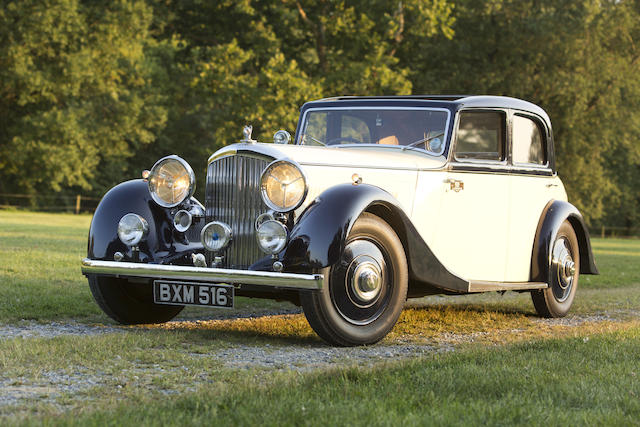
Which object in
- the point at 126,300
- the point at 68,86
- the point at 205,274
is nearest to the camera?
the point at 205,274

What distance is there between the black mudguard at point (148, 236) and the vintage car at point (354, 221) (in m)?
0.01

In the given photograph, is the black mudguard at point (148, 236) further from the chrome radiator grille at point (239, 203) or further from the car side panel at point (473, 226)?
the car side panel at point (473, 226)

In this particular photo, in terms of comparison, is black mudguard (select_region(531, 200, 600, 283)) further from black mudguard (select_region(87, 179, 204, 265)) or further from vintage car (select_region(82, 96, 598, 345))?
black mudguard (select_region(87, 179, 204, 265))

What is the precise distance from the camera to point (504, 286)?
741 centimetres

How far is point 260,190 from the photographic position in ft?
20.0

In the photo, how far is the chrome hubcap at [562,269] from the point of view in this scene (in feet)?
26.8

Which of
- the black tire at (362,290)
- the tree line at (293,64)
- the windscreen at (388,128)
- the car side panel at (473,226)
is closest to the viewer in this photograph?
the black tire at (362,290)

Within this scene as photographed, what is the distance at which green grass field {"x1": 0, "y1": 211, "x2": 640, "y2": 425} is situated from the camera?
3662 mm

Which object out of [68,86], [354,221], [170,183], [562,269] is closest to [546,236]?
[562,269]

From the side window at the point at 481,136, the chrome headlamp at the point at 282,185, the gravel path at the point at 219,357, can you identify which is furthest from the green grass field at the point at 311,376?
the side window at the point at 481,136

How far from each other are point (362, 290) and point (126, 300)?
2047 mm

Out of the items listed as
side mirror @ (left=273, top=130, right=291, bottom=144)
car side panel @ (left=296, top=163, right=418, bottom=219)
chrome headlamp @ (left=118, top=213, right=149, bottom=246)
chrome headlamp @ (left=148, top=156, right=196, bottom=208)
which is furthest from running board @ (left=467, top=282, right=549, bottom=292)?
chrome headlamp @ (left=118, top=213, right=149, bottom=246)

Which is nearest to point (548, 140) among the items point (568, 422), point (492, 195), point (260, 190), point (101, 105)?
point (492, 195)

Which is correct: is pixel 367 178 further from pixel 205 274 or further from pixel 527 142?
pixel 527 142
